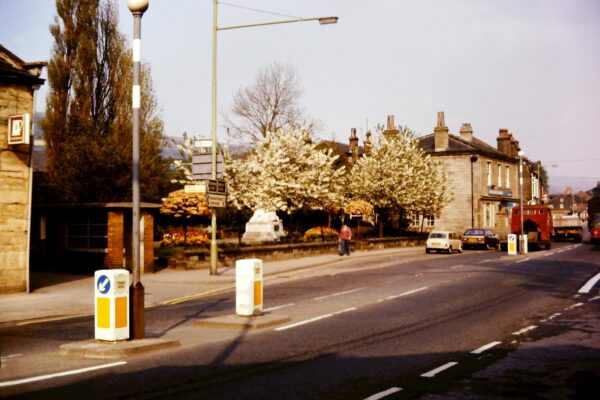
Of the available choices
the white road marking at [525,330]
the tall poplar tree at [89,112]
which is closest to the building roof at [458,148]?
the tall poplar tree at [89,112]

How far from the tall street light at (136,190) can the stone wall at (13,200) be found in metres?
9.01

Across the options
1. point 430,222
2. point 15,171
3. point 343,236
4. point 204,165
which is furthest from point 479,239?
point 15,171

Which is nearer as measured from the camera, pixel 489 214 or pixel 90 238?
pixel 90 238

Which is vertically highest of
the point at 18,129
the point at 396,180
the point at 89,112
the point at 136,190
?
the point at 89,112

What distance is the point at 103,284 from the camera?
10.4 m

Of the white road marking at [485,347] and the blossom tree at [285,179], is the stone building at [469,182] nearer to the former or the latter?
the blossom tree at [285,179]

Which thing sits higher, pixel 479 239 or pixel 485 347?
pixel 479 239

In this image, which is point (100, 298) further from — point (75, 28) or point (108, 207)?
point (75, 28)

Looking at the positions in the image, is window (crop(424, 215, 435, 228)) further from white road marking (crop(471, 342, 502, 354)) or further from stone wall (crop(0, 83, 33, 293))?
white road marking (crop(471, 342, 502, 354))

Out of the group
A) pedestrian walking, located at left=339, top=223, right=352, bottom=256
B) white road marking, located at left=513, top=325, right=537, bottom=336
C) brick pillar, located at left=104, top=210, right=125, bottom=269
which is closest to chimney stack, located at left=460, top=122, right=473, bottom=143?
pedestrian walking, located at left=339, top=223, right=352, bottom=256

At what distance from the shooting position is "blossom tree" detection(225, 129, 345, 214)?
40000 millimetres

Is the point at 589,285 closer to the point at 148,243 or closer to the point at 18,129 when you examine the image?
the point at 148,243

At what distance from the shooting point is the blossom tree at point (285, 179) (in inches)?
1575

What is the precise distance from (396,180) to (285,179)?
13.4 meters
